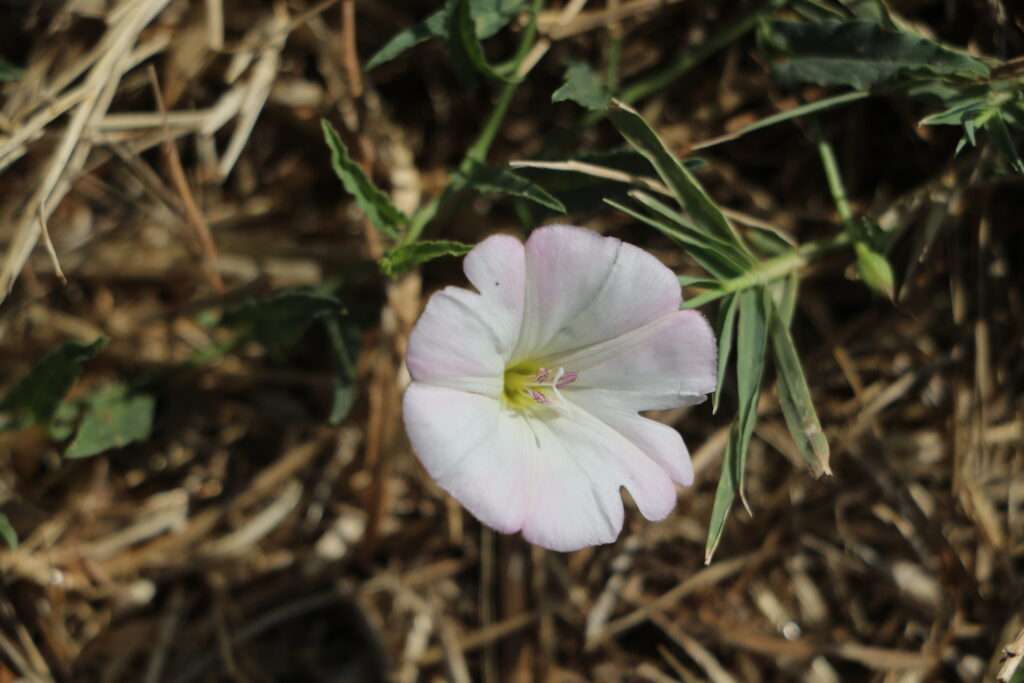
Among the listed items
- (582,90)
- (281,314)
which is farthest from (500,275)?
(281,314)

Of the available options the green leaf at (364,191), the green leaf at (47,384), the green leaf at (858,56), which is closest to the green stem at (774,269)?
the green leaf at (858,56)

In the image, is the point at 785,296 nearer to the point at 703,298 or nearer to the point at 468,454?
the point at 703,298

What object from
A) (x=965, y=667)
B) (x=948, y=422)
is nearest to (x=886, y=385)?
(x=948, y=422)

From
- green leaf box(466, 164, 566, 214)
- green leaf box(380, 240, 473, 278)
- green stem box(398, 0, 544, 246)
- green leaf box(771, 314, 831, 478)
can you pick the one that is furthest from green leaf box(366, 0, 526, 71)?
green leaf box(771, 314, 831, 478)

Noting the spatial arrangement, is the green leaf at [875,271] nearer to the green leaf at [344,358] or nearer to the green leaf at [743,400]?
the green leaf at [743,400]

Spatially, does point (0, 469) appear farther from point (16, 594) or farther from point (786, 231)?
point (786, 231)

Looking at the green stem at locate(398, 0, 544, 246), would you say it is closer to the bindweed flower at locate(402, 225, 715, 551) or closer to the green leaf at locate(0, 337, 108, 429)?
the bindweed flower at locate(402, 225, 715, 551)
